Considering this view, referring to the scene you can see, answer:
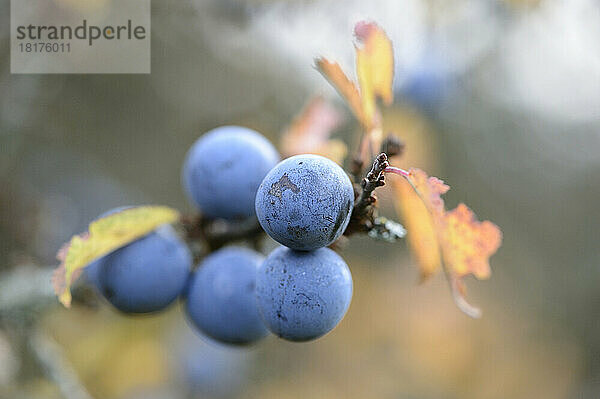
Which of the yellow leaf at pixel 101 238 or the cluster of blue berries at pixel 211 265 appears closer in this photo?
the yellow leaf at pixel 101 238

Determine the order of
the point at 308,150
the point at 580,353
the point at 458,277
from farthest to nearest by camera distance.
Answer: the point at 580,353
the point at 308,150
the point at 458,277

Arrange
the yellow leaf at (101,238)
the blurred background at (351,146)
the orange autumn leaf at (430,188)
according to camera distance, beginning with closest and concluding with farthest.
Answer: the orange autumn leaf at (430,188)
the yellow leaf at (101,238)
the blurred background at (351,146)

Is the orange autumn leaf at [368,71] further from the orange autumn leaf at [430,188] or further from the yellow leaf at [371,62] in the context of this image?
the orange autumn leaf at [430,188]

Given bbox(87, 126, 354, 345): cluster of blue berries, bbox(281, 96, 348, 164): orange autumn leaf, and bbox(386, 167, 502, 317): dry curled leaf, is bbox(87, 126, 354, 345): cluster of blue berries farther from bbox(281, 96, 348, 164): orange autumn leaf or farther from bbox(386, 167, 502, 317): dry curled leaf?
bbox(386, 167, 502, 317): dry curled leaf

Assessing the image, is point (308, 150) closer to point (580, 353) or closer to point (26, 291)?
point (26, 291)

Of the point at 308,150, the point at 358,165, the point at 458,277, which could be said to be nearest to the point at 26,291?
the point at 308,150

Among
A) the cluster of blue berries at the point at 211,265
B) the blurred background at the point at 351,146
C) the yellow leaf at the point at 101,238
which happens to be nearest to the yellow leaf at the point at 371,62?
the cluster of blue berries at the point at 211,265
